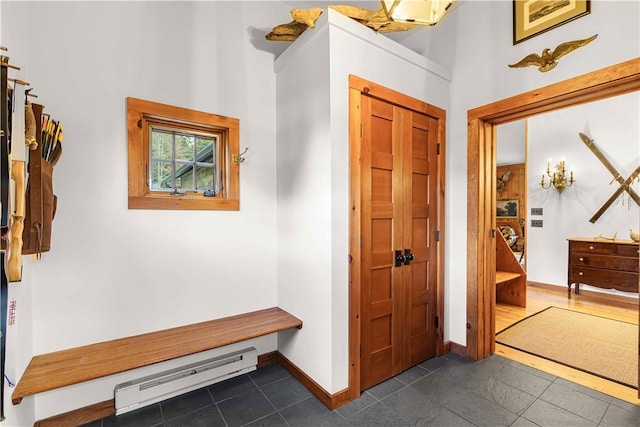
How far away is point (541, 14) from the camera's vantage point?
221 cm

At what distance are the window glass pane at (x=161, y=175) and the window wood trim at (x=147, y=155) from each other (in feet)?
0.18

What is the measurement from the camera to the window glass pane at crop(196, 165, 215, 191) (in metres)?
2.37

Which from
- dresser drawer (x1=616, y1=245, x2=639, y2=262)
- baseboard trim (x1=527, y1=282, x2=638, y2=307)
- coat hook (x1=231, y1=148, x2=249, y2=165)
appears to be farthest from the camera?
baseboard trim (x1=527, y1=282, x2=638, y2=307)

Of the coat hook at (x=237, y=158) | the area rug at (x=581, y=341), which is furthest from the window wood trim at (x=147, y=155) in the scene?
the area rug at (x=581, y=341)

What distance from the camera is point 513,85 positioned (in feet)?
7.73

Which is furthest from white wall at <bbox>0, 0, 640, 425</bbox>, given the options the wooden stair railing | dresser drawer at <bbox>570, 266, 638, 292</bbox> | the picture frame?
the picture frame

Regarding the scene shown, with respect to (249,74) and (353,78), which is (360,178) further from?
(249,74)

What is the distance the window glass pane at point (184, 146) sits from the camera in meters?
2.28

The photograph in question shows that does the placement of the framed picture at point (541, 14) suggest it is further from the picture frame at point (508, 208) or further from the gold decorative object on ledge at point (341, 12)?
the picture frame at point (508, 208)

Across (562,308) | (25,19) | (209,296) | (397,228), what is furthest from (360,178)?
(562,308)

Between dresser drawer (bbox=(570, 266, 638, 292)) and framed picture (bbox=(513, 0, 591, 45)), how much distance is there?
3.52 metres

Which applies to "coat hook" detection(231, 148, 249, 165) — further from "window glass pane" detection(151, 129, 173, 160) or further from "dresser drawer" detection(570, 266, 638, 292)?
"dresser drawer" detection(570, 266, 638, 292)

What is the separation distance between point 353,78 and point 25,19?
191cm

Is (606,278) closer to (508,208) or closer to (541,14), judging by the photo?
(508,208)
